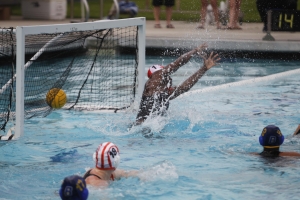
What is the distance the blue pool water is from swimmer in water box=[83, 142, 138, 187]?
10 cm

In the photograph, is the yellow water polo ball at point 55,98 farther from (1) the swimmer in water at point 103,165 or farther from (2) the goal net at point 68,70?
(1) the swimmer in water at point 103,165

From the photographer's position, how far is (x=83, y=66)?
12523 mm

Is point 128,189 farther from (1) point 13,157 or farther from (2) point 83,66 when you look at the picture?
(2) point 83,66

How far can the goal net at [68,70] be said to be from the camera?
7855 millimetres

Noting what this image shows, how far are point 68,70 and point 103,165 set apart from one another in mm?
3985

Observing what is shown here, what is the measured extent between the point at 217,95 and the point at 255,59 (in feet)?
12.6

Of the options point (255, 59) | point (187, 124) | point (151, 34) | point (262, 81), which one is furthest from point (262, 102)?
point (151, 34)

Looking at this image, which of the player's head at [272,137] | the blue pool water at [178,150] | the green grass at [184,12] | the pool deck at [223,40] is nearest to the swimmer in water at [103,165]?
the blue pool water at [178,150]

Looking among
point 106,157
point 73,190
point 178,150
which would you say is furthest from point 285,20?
point 73,190

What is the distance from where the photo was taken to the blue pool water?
6160mm

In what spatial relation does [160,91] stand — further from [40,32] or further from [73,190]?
[73,190]

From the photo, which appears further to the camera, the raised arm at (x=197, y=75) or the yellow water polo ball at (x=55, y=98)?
the yellow water polo ball at (x=55, y=98)

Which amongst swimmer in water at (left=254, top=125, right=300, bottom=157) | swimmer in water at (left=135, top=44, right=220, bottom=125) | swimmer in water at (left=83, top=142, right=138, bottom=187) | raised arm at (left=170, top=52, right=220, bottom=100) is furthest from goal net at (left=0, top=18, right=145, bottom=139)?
swimmer in water at (left=254, top=125, right=300, bottom=157)

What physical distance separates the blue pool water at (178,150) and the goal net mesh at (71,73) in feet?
1.31
